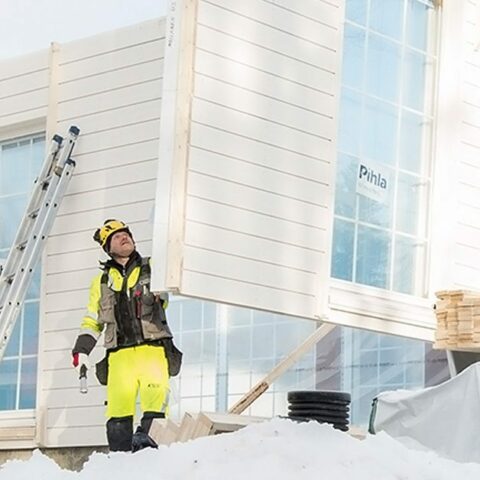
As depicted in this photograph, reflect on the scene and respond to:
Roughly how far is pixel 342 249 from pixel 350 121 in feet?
2.55

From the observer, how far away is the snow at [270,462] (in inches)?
124

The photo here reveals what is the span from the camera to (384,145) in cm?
695

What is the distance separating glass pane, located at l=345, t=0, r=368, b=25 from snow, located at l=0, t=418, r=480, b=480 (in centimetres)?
372

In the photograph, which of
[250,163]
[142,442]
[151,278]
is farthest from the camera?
[250,163]

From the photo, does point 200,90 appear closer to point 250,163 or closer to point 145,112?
point 250,163

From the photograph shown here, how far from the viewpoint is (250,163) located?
5.98 meters

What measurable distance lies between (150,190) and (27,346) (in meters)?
1.51

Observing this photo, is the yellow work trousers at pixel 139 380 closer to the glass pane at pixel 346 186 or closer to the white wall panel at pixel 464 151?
the glass pane at pixel 346 186

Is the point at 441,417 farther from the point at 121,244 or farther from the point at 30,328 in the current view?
the point at 30,328

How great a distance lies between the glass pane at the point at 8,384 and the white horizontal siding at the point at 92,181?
16.1 inches

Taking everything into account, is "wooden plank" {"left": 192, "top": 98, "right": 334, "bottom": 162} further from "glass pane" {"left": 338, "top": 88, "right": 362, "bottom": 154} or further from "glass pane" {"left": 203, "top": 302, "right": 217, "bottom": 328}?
"glass pane" {"left": 203, "top": 302, "right": 217, "bottom": 328}

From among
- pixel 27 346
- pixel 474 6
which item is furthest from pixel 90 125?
pixel 474 6

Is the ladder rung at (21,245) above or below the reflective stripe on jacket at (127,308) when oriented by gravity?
above

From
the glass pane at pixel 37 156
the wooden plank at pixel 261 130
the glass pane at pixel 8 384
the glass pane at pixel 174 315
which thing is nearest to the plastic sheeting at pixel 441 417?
the wooden plank at pixel 261 130
